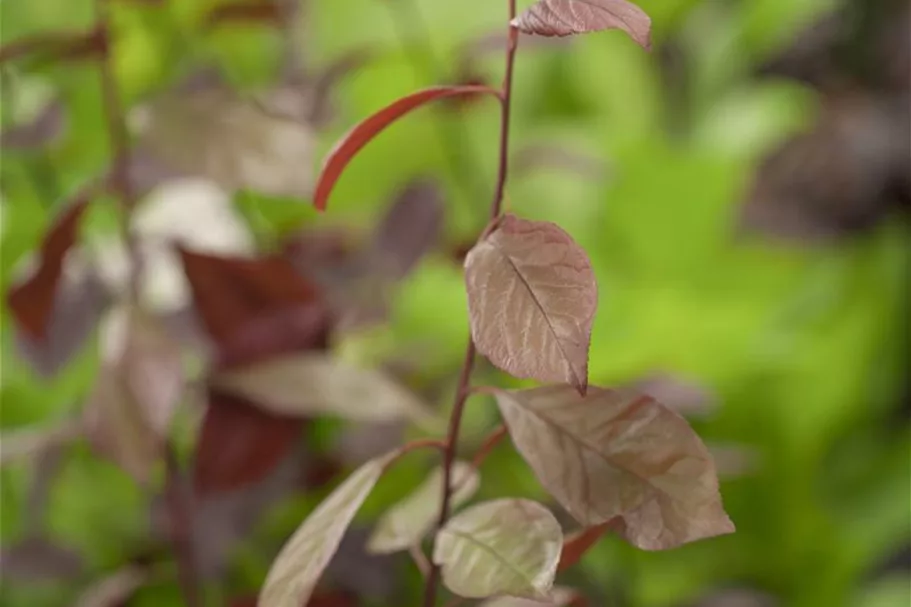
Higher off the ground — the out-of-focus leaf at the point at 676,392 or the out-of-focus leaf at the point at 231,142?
the out-of-focus leaf at the point at 231,142

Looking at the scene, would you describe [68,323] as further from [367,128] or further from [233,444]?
[367,128]

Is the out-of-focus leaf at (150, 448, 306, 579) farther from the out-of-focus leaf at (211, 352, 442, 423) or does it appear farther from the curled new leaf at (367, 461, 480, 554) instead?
the curled new leaf at (367, 461, 480, 554)

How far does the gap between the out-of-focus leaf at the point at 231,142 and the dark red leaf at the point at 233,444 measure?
0.37 ft

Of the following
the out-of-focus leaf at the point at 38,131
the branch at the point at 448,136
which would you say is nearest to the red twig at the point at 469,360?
the out-of-focus leaf at the point at 38,131

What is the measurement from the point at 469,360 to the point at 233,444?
9.9 inches

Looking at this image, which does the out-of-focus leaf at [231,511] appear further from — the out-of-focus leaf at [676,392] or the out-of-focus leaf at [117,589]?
the out-of-focus leaf at [676,392]

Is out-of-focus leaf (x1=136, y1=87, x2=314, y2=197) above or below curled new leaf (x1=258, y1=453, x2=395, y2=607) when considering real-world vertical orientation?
above

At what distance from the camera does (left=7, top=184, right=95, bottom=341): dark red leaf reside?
21.1 inches

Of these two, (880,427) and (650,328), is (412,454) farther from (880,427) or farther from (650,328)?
(880,427)

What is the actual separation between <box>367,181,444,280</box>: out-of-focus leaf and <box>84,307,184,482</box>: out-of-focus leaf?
0.65ft

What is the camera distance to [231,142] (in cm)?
55

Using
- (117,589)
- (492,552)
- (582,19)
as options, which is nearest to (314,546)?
(492,552)

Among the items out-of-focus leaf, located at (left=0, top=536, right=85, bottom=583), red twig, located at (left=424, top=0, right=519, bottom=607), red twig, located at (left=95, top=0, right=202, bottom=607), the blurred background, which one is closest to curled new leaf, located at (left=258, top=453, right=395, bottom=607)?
red twig, located at (left=424, top=0, right=519, bottom=607)

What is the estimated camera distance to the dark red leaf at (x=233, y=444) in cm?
58
